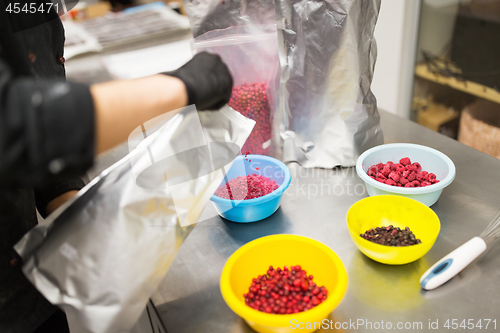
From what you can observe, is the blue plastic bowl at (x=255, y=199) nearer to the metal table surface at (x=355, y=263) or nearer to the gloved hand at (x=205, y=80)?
the metal table surface at (x=355, y=263)

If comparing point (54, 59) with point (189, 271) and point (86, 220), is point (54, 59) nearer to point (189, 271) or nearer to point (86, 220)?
point (86, 220)

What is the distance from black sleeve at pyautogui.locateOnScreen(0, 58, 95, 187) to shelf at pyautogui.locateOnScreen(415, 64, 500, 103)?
1851 millimetres

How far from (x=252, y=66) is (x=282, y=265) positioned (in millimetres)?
555

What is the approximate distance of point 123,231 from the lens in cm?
53

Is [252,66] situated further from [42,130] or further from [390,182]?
[42,130]

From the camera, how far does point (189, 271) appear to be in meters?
0.75

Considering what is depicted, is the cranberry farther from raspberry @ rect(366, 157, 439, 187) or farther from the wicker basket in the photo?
the wicker basket

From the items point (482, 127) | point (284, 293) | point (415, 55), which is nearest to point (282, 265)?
point (284, 293)

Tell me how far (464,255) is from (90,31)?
2.01m

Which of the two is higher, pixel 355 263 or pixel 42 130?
pixel 42 130

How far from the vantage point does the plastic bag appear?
37.4 inches

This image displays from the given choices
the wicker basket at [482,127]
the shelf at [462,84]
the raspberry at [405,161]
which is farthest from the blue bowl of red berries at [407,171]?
the shelf at [462,84]

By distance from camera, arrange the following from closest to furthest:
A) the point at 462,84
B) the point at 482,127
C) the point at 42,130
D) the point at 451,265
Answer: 1. the point at 42,130
2. the point at 451,265
3. the point at 482,127
4. the point at 462,84

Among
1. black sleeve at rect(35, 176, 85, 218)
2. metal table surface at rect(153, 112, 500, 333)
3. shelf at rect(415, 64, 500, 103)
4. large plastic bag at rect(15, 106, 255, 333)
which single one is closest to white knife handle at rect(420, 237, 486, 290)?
metal table surface at rect(153, 112, 500, 333)
